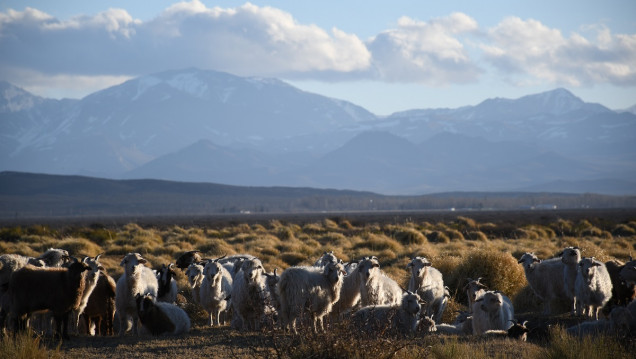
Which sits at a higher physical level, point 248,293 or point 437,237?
point 248,293

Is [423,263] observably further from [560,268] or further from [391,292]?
[560,268]

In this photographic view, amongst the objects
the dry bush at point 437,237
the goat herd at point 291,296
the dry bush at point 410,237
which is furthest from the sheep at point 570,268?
the dry bush at point 437,237

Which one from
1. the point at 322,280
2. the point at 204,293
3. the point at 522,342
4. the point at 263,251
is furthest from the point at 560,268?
the point at 263,251

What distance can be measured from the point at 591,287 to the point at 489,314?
2523 millimetres

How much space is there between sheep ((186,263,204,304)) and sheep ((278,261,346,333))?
3.25 meters

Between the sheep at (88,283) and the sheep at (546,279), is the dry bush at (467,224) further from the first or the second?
the sheep at (88,283)

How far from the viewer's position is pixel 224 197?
178 metres

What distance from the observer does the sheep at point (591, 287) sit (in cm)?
1381

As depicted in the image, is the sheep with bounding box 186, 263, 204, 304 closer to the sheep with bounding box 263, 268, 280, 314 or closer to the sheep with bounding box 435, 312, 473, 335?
the sheep with bounding box 263, 268, 280, 314

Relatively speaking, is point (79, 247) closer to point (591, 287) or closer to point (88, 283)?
point (88, 283)

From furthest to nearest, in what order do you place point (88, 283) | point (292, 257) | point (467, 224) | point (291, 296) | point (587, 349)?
point (467, 224), point (292, 257), point (88, 283), point (291, 296), point (587, 349)

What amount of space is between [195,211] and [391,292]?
466 feet

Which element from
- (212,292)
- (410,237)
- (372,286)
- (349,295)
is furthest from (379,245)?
(212,292)

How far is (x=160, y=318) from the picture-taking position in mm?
13172
